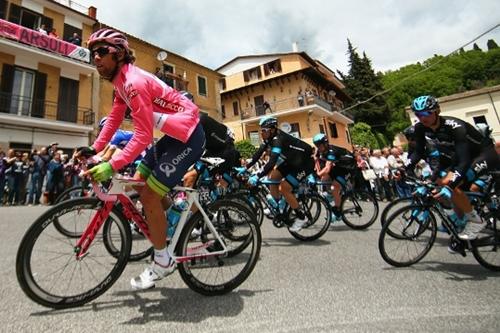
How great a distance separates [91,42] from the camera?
243 cm

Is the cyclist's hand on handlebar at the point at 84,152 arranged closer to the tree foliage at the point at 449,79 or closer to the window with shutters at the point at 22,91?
the window with shutters at the point at 22,91

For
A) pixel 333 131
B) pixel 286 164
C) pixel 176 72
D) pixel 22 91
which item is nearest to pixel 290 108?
pixel 333 131

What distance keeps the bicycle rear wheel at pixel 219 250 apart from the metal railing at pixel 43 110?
1834cm

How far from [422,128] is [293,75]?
1136 inches

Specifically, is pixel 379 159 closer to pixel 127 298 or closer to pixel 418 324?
pixel 418 324

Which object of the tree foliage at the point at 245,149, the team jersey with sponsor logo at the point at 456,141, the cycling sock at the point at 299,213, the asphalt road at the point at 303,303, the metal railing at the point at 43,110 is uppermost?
the metal railing at the point at 43,110

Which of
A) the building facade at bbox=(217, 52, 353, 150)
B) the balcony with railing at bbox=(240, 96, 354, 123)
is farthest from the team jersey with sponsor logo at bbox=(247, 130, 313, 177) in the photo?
the balcony with railing at bbox=(240, 96, 354, 123)

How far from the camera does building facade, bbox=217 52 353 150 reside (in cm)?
3014

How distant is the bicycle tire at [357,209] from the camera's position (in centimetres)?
586

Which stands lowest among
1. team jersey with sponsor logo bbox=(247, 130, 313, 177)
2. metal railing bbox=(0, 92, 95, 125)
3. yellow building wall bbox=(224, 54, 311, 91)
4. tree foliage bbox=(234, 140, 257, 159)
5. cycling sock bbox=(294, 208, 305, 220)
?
cycling sock bbox=(294, 208, 305, 220)

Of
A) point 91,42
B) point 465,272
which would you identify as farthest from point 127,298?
point 465,272

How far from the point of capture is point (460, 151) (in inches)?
133

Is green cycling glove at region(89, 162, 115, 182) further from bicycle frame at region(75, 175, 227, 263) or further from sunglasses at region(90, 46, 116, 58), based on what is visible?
sunglasses at region(90, 46, 116, 58)

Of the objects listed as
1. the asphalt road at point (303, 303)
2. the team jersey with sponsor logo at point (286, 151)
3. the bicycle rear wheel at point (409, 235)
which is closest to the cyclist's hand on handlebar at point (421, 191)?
the bicycle rear wheel at point (409, 235)
